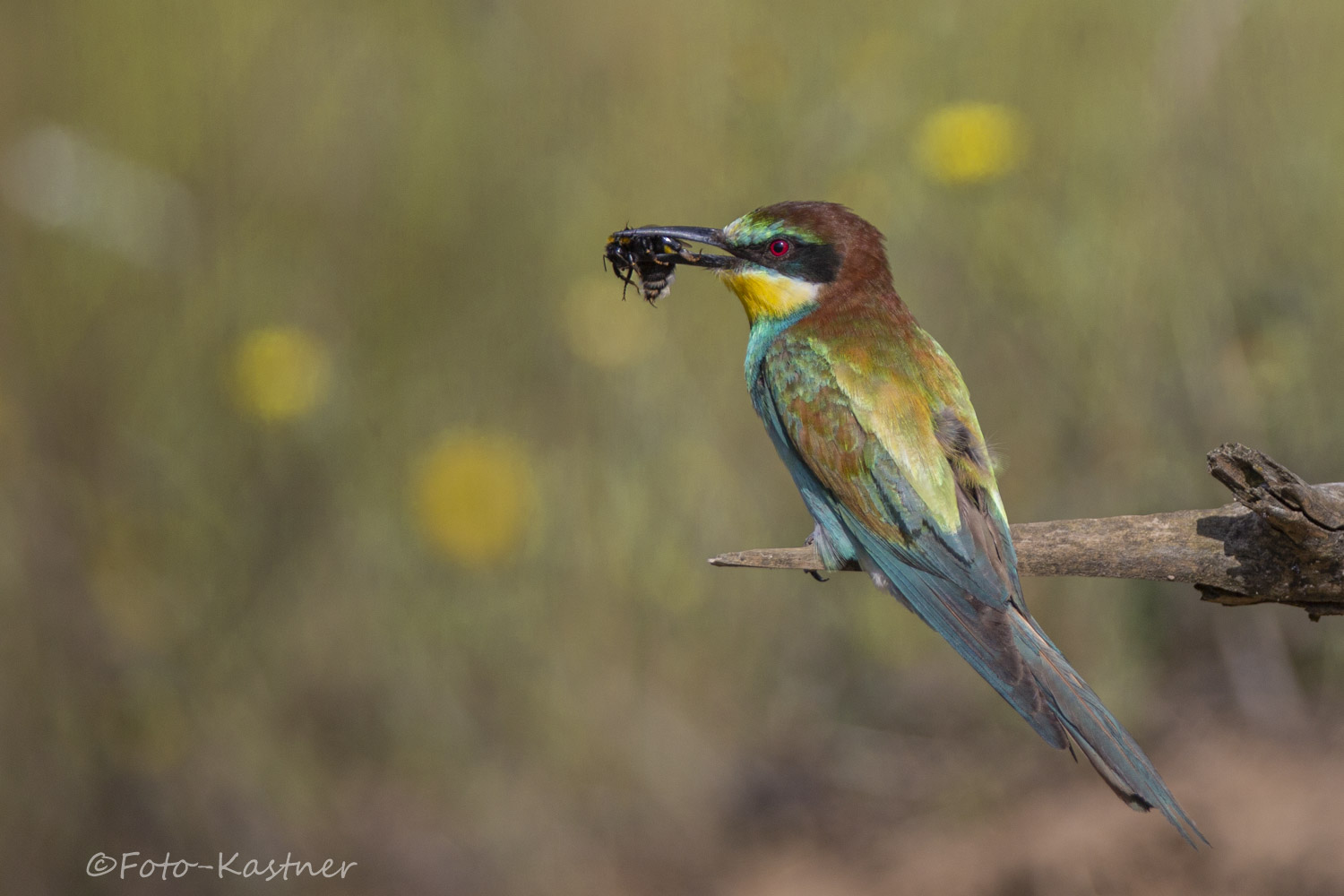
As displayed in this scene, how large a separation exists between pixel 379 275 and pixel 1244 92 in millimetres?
2078

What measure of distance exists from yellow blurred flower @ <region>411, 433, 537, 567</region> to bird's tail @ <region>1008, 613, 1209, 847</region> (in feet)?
4.48

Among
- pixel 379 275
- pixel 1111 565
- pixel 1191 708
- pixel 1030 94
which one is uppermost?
pixel 1030 94

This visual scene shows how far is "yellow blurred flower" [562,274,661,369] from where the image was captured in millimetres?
2734

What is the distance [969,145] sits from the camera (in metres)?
2.34

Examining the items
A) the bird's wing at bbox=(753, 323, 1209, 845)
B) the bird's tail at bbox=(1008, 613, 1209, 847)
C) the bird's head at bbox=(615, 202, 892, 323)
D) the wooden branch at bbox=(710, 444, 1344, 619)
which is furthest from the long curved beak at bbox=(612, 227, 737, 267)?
the bird's tail at bbox=(1008, 613, 1209, 847)

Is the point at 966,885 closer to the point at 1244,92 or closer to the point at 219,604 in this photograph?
the point at 219,604

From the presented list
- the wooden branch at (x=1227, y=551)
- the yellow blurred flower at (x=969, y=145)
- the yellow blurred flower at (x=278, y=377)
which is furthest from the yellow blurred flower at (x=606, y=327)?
the wooden branch at (x=1227, y=551)

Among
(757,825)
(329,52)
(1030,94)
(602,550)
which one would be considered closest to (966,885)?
(757,825)

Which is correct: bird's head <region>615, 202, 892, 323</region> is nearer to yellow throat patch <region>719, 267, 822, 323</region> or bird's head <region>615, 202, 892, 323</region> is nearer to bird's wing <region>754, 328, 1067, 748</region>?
yellow throat patch <region>719, 267, 822, 323</region>

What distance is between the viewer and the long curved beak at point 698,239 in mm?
1892

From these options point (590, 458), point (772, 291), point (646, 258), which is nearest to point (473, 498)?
point (590, 458)

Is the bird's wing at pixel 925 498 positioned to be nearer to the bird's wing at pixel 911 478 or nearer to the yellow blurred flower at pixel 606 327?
the bird's wing at pixel 911 478

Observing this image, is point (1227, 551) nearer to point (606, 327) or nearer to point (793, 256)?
point (793, 256)

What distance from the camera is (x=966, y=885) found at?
2.43 m
